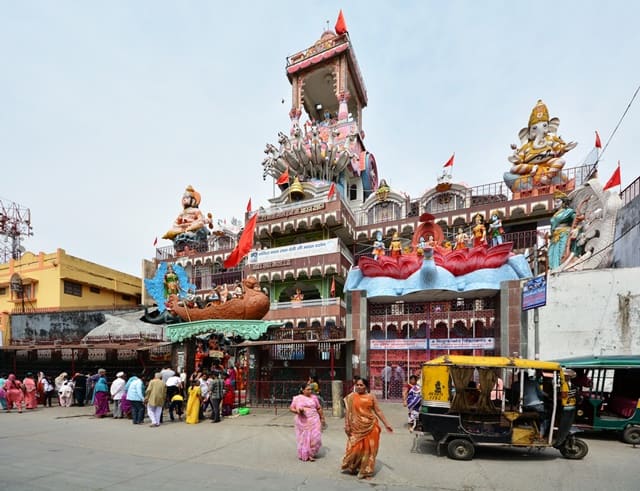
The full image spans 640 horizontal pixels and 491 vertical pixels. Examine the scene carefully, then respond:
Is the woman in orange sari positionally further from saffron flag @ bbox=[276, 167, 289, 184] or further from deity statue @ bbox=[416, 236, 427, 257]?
saffron flag @ bbox=[276, 167, 289, 184]

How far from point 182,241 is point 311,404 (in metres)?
27.8

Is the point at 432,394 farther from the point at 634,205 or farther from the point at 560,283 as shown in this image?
the point at 634,205

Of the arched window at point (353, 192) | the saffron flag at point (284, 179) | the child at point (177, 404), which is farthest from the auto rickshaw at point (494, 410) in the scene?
the arched window at point (353, 192)

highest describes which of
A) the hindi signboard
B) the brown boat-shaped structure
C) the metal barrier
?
the hindi signboard

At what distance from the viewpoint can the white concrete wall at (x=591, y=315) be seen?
480 inches

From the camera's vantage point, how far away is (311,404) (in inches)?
286

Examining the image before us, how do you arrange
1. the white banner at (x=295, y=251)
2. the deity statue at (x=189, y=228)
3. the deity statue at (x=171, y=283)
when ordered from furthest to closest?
1. the deity statue at (x=189, y=228)
2. the white banner at (x=295, y=251)
3. the deity statue at (x=171, y=283)

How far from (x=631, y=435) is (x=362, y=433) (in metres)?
6.61

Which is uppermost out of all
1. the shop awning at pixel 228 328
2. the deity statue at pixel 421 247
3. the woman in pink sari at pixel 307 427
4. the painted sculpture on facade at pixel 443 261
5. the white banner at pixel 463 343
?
the deity statue at pixel 421 247

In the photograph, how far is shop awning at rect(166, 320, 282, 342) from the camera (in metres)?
15.9

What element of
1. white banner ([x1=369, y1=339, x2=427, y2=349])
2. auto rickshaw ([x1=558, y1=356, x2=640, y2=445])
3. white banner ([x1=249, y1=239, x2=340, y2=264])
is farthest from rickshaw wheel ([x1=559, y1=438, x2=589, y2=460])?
white banner ([x1=249, y1=239, x2=340, y2=264])

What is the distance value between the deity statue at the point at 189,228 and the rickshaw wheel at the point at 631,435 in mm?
28846

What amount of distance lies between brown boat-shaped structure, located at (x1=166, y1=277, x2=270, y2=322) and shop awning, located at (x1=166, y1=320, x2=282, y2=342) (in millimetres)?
798

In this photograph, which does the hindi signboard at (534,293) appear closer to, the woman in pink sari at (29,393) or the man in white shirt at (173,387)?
the man in white shirt at (173,387)
